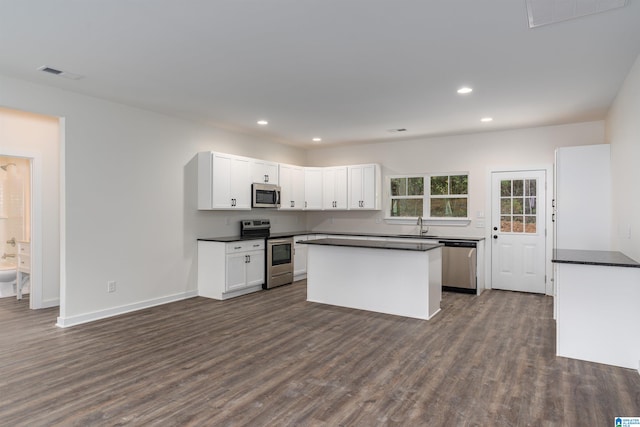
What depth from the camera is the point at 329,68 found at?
3.61m

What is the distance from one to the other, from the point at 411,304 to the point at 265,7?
3623 mm

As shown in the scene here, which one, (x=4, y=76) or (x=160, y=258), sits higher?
(x=4, y=76)

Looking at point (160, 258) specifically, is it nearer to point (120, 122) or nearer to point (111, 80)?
point (120, 122)

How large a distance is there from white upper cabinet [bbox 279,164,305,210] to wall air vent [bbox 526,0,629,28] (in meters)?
5.05

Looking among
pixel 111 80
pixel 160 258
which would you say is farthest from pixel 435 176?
pixel 111 80

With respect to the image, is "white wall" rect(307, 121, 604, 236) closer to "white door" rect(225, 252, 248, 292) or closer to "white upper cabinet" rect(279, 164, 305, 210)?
"white upper cabinet" rect(279, 164, 305, 210)

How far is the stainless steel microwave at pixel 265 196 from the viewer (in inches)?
252

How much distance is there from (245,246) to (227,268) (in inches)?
18.8

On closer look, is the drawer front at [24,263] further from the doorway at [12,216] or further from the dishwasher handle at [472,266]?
the dishwasher handle at [472,266]

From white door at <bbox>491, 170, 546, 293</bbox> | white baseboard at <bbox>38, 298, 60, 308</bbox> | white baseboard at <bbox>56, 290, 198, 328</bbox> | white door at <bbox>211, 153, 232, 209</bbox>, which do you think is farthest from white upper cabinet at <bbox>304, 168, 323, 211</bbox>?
white baseboard at <bbox>38, 298, 60, 308</bbox>

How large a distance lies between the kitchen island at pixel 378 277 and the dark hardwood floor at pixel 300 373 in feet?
0.77

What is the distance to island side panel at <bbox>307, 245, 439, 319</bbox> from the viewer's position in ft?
15.3

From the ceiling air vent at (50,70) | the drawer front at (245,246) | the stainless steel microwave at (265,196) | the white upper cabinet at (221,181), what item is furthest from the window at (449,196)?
the ceiling air vent at (50,70)

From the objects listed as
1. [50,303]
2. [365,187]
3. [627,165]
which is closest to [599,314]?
[627,165]
